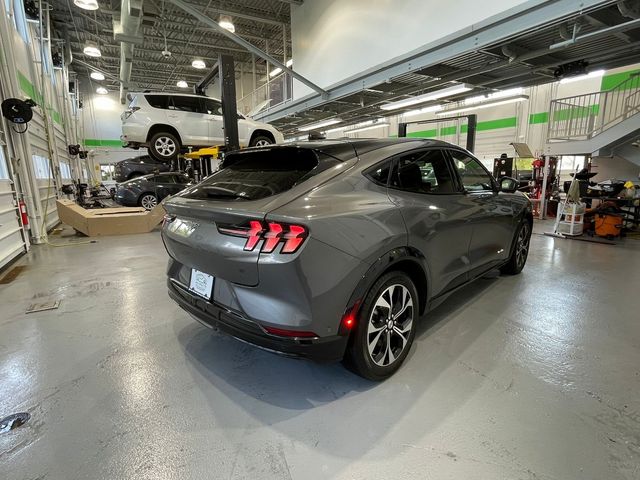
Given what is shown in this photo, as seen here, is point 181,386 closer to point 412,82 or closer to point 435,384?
point 435,384

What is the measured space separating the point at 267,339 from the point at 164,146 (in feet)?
22.0

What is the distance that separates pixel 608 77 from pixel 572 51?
21.7 ft

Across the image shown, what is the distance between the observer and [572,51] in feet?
19.3

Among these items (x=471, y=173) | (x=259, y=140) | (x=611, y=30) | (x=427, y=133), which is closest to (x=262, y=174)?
(x=471, y=173)

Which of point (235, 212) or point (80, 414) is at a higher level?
point (235, 212)

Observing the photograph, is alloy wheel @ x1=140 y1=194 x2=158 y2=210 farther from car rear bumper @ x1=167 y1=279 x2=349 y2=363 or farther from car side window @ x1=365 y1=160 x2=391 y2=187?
car side window @ x1=365 y1=160 x2=391 y2=187

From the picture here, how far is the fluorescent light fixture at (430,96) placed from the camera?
26.2 feet

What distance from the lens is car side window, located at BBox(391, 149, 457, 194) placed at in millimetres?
2051

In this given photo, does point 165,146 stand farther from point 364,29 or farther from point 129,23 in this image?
point 364,29

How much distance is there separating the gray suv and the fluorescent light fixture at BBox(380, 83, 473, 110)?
6713 millimetres

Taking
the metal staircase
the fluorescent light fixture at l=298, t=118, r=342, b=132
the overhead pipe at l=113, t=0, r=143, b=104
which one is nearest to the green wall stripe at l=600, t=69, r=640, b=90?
the metal staircase

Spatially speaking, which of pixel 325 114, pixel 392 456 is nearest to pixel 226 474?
pixel 392 456

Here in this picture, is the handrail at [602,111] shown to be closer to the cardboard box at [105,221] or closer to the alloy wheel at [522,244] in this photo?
the alloy wheel at [522,244]

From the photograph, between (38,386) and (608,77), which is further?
(608,77)
